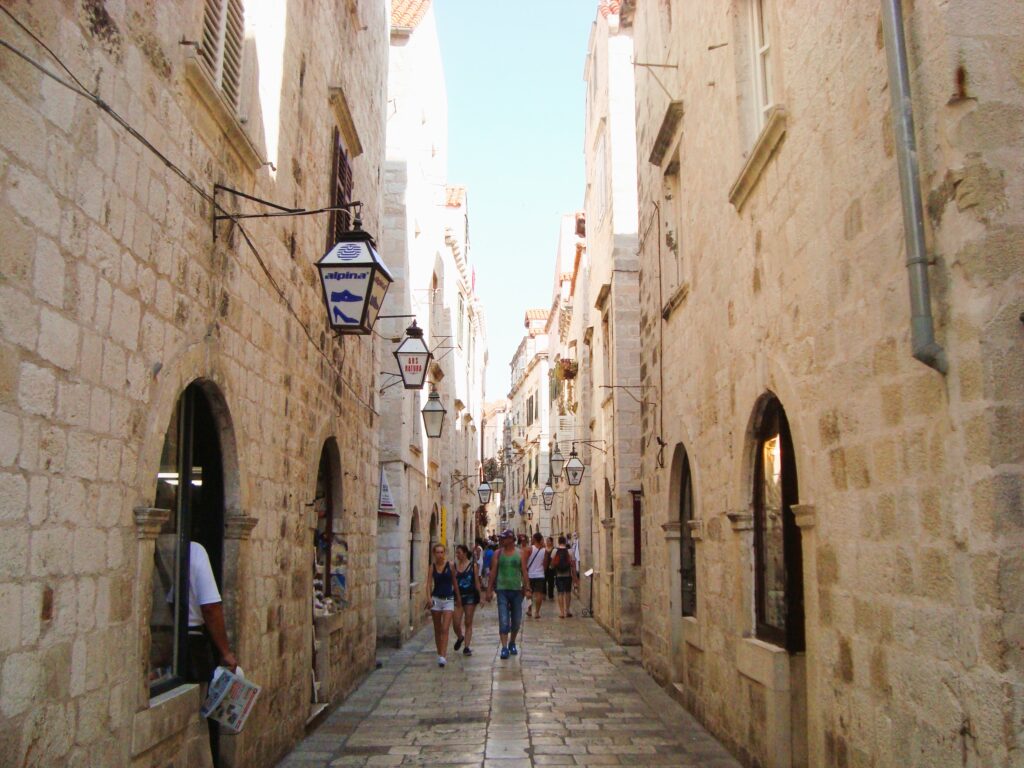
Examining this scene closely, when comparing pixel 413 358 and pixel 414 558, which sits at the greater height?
pixel 413 358

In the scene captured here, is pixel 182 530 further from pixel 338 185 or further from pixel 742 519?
pixel 338 185

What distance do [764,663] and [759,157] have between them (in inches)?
135

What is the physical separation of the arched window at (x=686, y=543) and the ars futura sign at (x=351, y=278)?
391 cm

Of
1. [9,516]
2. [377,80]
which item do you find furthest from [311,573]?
[377,80]

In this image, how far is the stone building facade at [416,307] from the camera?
15.9 meters

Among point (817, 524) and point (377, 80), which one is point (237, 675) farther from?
point (377, 80)

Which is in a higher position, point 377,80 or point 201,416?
point 377,80

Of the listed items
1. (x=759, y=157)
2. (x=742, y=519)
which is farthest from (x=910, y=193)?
(x=742, y=519)

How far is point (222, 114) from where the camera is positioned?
18.6 ft

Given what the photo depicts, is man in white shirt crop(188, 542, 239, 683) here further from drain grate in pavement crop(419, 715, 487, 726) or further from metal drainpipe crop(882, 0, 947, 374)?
metal drainpipe crop(882, 0, 947, 374)

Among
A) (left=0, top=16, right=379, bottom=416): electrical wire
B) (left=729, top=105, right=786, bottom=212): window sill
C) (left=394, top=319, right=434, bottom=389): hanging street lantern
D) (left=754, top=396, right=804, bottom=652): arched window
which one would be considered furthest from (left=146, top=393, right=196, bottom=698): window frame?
(left=394, top=319, right=434, bottom=389): hanging street lantern

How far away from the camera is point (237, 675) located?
550cm

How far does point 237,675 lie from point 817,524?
3.39 meters

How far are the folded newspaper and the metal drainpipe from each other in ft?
12.7
